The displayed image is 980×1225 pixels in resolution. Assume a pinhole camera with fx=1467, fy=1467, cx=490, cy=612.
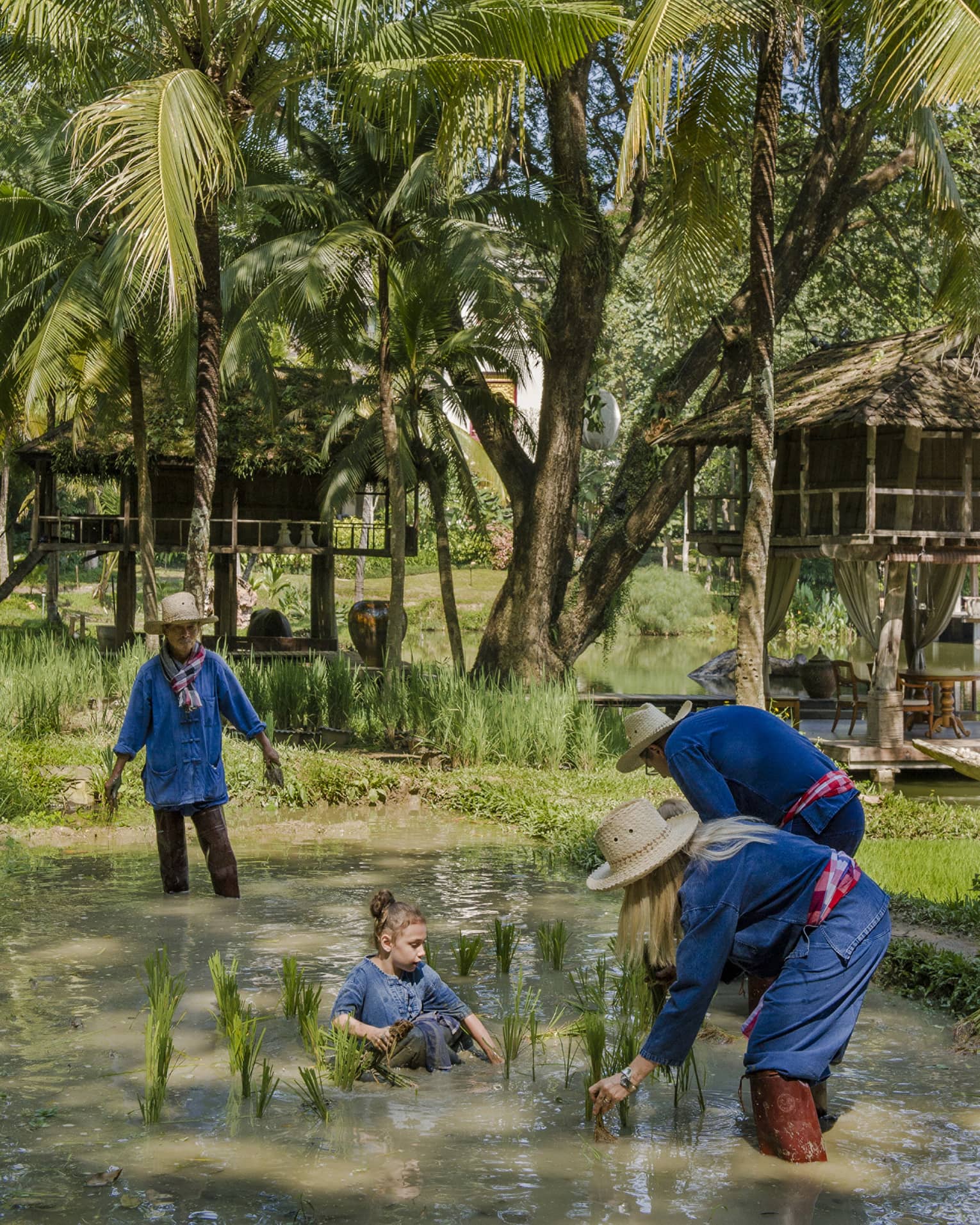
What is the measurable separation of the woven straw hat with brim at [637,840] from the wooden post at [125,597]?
68.9ft

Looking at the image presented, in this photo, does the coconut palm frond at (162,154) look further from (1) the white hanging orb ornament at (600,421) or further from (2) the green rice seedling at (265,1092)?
(1) the white hanging orb ornament at (600,421)

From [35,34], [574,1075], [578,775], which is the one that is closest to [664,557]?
[578,775]

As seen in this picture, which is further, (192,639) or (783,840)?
(192,639)

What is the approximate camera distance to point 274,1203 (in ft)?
15.3

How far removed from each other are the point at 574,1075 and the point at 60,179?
1697 cm

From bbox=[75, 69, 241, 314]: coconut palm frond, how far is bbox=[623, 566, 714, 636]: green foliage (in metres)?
33.6

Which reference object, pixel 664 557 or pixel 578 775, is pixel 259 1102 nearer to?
pixel 578 775

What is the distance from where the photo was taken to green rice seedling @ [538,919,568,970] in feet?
25.2

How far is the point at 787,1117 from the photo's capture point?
15.4 feet

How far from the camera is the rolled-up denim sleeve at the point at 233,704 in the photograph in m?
8.78

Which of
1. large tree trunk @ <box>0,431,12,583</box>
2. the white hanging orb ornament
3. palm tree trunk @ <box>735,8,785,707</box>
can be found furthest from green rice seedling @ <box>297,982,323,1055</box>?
large tree trunk @ <box>0,431,12,583</box>

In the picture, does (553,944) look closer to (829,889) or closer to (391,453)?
(829,889)

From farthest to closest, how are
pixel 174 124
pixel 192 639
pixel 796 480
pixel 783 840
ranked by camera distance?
pixel 796 480 → pixel 174 124 → pixel 192 639 → pixel 783 840

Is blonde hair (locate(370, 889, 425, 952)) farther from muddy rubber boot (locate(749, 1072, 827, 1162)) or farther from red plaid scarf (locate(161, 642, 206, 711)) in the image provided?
red plaid scarf (locate(161, 642, 206, 711))
